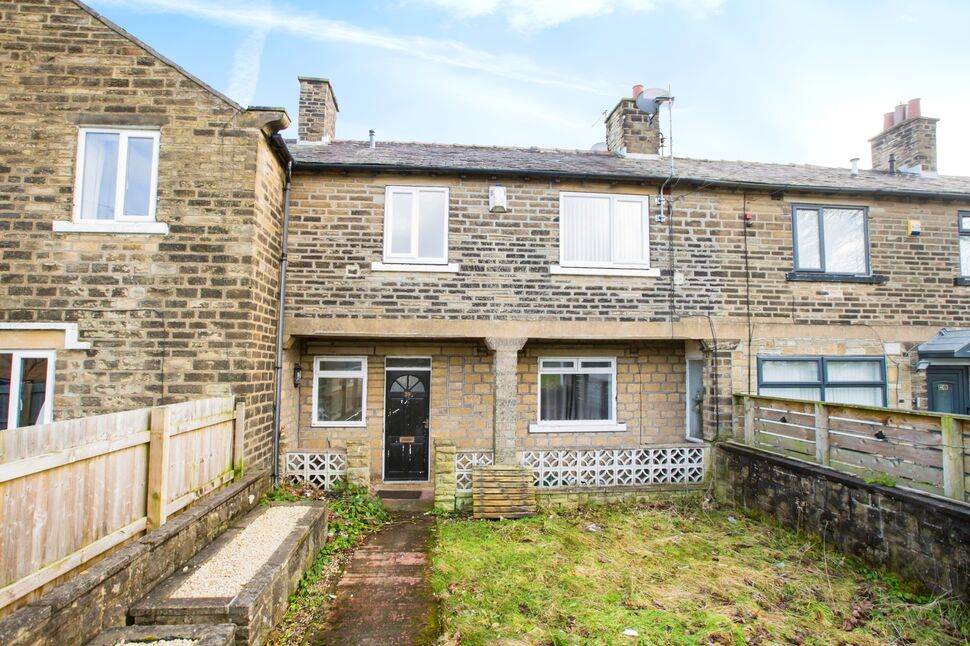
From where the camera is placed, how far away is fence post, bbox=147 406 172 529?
16.3 ft

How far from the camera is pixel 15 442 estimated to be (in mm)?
3453

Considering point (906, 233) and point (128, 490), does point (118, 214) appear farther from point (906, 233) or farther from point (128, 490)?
point (906, 233)

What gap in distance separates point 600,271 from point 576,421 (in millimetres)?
3126

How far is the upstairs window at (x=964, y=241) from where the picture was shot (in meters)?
10.6

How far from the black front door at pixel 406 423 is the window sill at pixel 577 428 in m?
2.20

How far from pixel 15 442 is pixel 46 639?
50.0 inches

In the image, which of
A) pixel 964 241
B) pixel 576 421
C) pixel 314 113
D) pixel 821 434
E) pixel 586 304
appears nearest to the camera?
pixel 821 434

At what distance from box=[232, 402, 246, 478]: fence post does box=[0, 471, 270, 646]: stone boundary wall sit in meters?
1.23

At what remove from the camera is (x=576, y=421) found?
34.5 feet

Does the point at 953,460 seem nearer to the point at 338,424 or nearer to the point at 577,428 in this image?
the point at 577,428

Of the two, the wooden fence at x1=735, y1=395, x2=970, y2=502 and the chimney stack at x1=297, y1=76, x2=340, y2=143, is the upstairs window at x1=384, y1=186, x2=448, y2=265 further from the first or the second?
the wooden fence at x1=735, y1=395, x2=970, y2=502

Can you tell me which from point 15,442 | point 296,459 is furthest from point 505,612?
point 296,459

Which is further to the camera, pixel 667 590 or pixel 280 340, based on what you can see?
pixel 280 340

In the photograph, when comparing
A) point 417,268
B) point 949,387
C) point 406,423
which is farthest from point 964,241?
point 406,423
